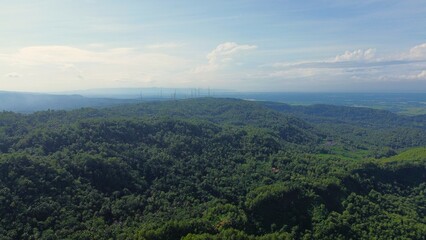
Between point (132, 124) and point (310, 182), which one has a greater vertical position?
point (132, 124)

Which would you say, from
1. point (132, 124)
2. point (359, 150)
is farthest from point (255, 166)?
point (359, 150)

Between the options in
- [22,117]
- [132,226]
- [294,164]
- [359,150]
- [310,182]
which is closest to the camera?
[132,226]

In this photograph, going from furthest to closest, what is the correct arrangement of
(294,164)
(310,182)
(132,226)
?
(294,164)
(310,182)
(132,226)

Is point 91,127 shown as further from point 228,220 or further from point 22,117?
point 228,220

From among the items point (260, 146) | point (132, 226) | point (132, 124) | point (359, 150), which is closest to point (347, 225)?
point (132, 226)

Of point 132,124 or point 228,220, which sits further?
point 132,124

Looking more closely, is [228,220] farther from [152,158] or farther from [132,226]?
[152,158]
